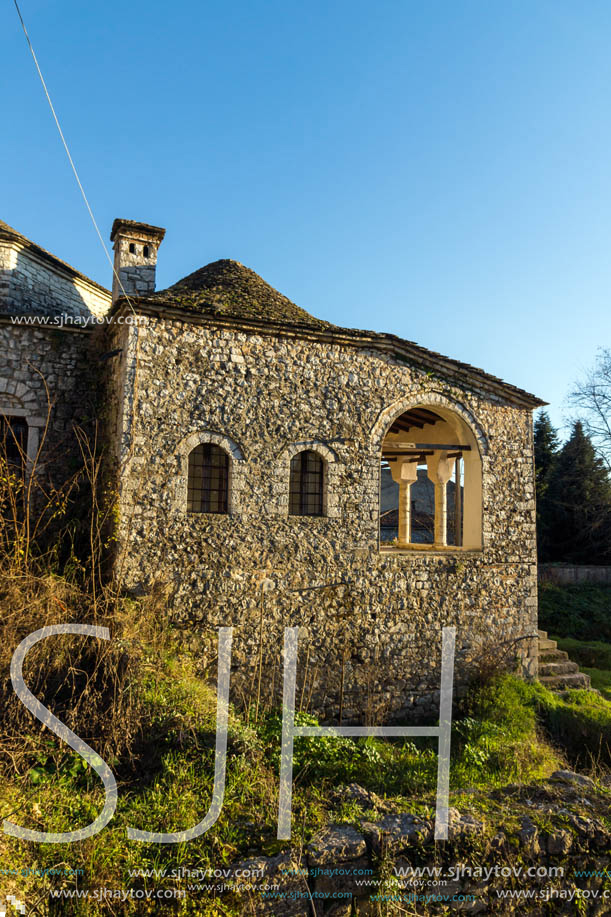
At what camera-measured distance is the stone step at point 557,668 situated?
440 inches

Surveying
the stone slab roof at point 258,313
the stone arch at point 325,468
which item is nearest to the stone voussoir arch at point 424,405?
the stone slab roof at point 258,313

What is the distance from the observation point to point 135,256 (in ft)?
33.9

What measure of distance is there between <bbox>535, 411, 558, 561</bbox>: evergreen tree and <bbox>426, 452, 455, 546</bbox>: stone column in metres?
10.4

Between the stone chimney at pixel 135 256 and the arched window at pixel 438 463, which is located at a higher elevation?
the stone chimney at pixel 135 256

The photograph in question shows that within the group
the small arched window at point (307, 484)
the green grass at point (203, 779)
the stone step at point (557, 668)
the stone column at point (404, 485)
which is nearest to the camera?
the green grass at point (203, 779)

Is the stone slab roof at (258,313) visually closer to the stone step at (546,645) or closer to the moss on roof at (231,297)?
the moss on roof at (231,297)

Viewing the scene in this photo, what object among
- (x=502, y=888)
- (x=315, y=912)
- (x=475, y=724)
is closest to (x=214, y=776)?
(x=315, y=912)

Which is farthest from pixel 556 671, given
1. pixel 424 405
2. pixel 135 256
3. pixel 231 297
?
pixel 135 256

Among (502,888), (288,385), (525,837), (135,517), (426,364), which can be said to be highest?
(426,364)

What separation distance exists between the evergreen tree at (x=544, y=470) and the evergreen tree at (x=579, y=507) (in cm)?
8

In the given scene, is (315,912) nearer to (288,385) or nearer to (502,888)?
(502,888)

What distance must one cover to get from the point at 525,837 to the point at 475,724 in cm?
372

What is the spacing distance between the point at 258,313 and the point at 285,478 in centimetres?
284

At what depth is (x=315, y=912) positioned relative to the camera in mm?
4672
